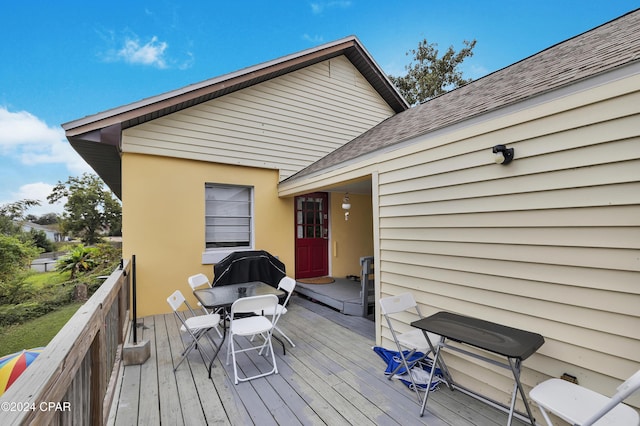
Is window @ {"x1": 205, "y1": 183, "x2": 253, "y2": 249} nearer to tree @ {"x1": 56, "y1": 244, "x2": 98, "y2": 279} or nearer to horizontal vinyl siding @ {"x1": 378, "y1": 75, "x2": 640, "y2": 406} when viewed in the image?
horizontal vinyl siding @ {"x1": 378, "y1": 75, "x2": 640, "y2": 406}

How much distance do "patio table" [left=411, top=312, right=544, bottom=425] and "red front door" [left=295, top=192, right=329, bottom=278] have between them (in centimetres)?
447

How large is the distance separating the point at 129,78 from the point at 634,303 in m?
19.4

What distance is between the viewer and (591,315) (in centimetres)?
188

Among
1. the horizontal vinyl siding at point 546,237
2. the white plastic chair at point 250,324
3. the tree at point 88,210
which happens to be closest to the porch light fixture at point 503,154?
the horizontal vinyl siding at point 546,237

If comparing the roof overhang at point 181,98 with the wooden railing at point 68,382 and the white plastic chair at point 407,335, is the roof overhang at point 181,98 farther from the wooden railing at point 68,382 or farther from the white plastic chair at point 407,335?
the white plastic chair at point 407,335

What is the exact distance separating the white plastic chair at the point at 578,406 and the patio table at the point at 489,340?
21 centimetres

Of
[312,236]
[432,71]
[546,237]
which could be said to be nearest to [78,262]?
[312,236]

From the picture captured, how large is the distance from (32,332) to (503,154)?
28.3ft

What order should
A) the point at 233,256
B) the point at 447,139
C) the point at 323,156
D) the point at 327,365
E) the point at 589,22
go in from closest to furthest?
the point at 447,139 < the point at 327,365 < the point at 233,256 < the point at 323,156 < the point at 589,22

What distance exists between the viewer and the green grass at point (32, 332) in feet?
16.4

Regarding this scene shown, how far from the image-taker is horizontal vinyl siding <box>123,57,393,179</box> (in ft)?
17.3

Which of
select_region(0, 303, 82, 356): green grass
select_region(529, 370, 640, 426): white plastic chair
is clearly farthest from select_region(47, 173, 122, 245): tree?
select_region(529, 370, 640, 426): white plastic chair

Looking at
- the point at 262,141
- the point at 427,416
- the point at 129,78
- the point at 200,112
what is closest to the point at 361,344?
the point at 427,416

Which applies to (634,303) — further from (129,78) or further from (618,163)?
(129,78)
